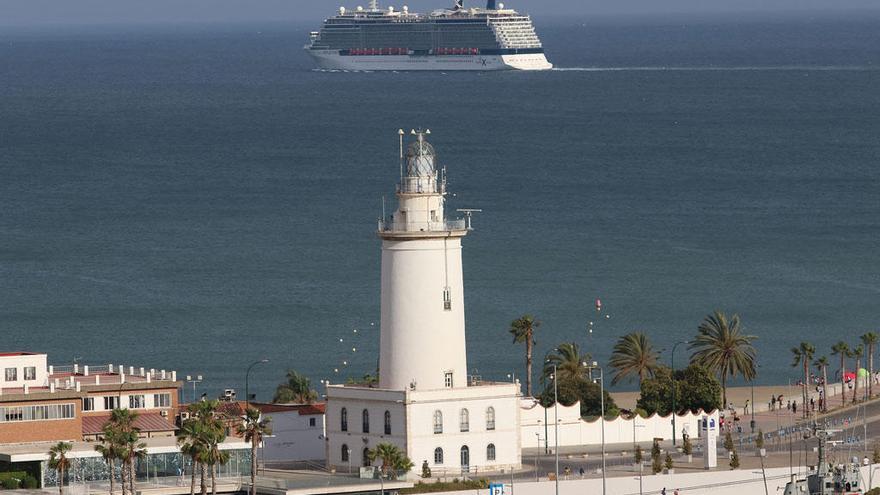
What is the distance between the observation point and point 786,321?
134000 millimetres

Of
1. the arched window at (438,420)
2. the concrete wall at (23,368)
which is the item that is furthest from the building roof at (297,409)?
the concrete wall at (23,368)

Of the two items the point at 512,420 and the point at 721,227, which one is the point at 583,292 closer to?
the point at 721,227

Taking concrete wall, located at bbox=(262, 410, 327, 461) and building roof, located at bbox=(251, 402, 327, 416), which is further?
building roof, located at bbox=(251, 402, 327, 416)

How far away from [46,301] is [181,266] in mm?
14887

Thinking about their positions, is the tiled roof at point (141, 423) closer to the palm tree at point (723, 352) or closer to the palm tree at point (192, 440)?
the palm tree at point (192, 440)

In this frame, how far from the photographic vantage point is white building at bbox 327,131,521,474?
2987 inches

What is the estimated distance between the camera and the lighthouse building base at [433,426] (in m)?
75.0

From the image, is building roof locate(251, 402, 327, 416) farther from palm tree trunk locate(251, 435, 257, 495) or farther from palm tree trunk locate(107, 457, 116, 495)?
palm tree trunk locate(107, 457, 116, 495)

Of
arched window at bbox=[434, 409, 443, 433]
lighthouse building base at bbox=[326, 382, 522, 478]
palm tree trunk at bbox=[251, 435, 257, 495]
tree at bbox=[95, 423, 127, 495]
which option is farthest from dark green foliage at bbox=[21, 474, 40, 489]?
arched window at bbox=[434, 409, 443, 433]

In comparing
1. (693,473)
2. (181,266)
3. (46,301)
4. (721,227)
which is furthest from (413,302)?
(721,227)

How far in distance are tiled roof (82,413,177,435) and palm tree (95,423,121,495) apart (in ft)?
14.0

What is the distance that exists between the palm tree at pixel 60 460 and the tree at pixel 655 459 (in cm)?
1687

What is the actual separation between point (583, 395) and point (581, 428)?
5.87 metres

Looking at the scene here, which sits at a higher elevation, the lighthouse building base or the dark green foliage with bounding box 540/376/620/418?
the dark green foliage with bounding box 540/376/620/418
